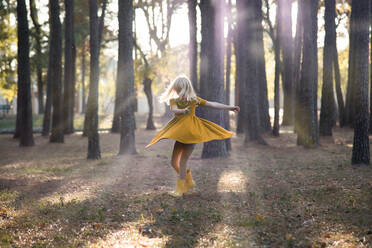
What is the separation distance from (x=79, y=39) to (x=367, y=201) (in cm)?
2826

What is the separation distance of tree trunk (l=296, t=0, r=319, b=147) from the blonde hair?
867 centimetres

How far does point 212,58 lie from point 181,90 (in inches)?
224

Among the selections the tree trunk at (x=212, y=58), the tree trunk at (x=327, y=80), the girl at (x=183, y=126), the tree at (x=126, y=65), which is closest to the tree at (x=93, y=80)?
the tree at (x=126, y=65)

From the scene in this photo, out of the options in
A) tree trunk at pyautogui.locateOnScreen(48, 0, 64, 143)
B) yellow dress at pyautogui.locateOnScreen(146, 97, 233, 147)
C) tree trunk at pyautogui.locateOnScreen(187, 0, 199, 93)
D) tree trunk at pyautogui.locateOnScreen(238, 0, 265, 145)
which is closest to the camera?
yellow dress at pyautogui.locateOnScreen(146, 97, 233, 147)

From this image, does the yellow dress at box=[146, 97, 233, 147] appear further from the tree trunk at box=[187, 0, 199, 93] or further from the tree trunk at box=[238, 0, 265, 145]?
the tree trunk at box=[187, 0, 199, 93]

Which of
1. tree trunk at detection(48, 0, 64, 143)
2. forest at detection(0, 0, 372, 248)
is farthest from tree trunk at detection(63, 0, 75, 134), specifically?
tree trunk at detection(48, 0, 64, 143)

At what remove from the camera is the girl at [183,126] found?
6.49 metres

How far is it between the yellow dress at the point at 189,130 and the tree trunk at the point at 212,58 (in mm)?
4981

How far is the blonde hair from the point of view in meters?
6.51

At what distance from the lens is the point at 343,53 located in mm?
31125

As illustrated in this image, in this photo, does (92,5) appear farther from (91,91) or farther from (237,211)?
(237,211)

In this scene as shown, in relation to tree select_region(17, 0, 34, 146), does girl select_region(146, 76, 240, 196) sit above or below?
below

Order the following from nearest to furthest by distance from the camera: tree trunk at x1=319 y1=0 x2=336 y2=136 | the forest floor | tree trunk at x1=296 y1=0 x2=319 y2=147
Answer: the forest floor < tree trunk at x1=296 y1=0 x2=319 y2=147 < tree trunk at x1=319 y1=0 x2=336 y2=136

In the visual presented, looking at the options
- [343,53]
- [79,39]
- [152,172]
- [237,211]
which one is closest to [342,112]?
[343,53]
